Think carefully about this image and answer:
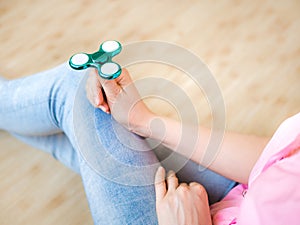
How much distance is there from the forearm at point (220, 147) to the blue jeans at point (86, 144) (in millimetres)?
44

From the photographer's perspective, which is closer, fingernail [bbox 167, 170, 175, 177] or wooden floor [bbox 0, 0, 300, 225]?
fingernail [bbox 167, 170, 175, 177]

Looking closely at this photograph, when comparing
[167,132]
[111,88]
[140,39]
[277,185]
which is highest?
[140,39]

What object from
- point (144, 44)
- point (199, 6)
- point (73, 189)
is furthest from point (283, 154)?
point (199, 6)

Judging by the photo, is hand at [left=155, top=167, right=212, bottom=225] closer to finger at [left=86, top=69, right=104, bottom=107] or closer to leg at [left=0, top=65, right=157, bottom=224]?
leg at [left=0, top=65, right=157, bottom=224]

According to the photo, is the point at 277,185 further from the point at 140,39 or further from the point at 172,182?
the point at 140,39

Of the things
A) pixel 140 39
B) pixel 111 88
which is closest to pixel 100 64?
pixel 111 88

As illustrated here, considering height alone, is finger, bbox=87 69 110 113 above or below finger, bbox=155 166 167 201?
above

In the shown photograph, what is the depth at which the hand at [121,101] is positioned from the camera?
724 mm

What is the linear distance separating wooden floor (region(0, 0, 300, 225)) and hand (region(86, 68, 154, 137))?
0.35m

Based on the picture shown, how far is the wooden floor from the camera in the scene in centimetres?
100

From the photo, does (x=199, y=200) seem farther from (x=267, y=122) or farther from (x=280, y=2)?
(x=280, y=2)

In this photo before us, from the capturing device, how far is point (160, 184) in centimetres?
69

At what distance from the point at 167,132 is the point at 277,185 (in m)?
0.26

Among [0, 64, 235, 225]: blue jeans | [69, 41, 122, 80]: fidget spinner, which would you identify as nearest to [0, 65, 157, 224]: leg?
[0, 64, 235, 225]: blue jeans
